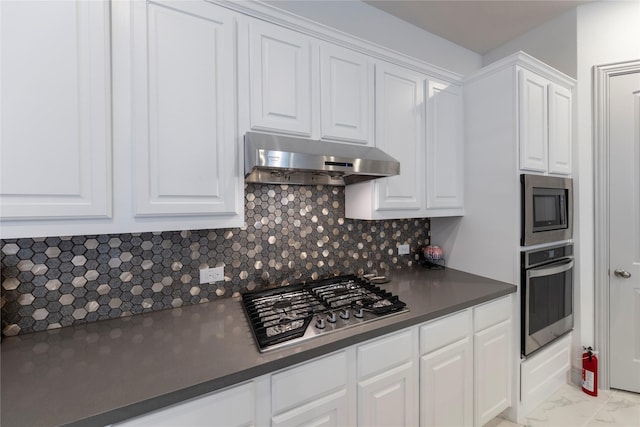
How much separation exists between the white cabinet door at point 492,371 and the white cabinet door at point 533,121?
3.54 ft

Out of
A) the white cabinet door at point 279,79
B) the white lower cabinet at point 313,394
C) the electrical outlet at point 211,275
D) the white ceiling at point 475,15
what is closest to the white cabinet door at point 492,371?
the white lower cabinet at point 313,394

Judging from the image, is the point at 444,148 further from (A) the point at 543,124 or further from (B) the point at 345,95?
(B) the point at 345,95

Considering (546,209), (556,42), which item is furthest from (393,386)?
(556,42)

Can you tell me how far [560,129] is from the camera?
2111 millimetres

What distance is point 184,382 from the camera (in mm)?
886

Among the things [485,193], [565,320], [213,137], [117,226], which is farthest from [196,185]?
[565,320]

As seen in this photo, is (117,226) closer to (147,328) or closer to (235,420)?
(147,328)

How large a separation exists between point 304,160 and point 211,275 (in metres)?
0.81

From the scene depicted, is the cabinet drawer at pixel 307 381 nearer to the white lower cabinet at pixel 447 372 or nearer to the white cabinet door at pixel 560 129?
the white lower cabinet at pixel 447 372

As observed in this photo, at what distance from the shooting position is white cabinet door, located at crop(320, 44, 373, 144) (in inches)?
61.3

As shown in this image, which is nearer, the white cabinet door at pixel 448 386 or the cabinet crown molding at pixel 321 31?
the cabinet crown molding at pixel 321 31

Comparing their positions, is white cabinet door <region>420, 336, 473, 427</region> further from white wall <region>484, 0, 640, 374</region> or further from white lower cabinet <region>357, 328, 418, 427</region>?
white wall <region>484, 0, 640, 374</region>

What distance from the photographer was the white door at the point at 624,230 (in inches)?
82.3

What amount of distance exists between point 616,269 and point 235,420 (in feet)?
9.18
